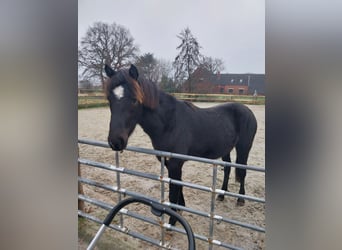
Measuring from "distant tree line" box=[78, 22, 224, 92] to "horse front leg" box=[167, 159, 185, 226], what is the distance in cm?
31

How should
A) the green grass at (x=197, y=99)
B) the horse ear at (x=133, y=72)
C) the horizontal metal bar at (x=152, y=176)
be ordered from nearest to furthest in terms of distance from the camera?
1. the green grass at (x=197, y=99)
2. the horizontal metal bar at (x=152, y=176)
3. the horse ear at (x=133, y=72)

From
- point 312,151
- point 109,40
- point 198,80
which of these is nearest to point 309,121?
point 312,151

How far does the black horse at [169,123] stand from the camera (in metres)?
1.09

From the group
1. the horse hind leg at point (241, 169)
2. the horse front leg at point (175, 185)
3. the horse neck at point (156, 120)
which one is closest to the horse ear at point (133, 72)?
the horse neck at point (156, 120)

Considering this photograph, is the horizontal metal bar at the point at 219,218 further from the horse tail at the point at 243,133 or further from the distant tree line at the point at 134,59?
the distant tree line at the point at 134,59

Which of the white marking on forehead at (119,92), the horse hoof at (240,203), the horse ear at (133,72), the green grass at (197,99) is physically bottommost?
the horse hoof at (240,203)

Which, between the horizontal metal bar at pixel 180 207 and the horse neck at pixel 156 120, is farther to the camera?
the horse neck at pixel 156 120

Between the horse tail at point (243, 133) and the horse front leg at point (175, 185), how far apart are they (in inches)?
9.6

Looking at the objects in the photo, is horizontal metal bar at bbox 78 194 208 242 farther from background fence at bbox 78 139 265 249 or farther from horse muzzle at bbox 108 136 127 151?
horse muzzle at bbox 108 136 127 151

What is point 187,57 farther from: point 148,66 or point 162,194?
point 162,194

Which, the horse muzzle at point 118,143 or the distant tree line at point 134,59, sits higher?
the distant tree line at point 134,59

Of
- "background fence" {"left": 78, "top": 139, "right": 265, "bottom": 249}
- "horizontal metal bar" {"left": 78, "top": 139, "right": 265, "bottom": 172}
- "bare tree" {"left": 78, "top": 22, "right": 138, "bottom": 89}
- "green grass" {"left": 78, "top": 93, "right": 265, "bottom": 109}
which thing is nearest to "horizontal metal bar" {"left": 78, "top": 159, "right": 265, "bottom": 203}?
"background fence" {"left": 78, "top": 139, "right": 265, "bottom": 249}

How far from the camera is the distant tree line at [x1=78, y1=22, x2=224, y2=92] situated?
3.30 ft

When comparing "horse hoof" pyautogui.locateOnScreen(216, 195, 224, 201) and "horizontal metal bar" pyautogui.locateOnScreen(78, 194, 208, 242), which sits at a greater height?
"horse hoof" pyautogui.locateOnScreen(216, 195, 224, 201)
